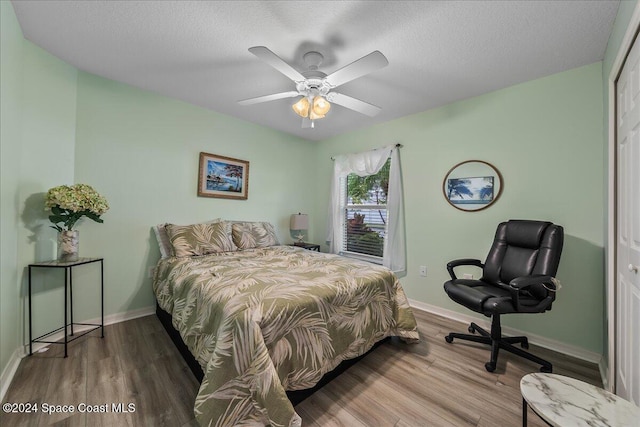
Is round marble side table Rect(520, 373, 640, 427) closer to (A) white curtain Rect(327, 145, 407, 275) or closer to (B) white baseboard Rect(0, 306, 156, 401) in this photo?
(A) white curtain Rect(327, 145, 407, 275)

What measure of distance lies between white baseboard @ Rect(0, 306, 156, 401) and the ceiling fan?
2516 mm

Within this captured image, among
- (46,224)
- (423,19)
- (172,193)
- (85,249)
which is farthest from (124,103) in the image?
(423,19)

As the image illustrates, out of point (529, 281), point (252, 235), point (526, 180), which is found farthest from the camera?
point (252, 235)

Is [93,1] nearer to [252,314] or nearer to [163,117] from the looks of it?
[163,117]

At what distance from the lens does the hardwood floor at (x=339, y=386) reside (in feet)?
4.45

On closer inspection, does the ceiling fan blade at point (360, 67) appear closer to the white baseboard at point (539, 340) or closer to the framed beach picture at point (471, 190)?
the framed beach picture at point (471, 190)

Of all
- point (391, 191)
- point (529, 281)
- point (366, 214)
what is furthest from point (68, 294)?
point (529, 281)

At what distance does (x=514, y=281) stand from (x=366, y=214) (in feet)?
7.24

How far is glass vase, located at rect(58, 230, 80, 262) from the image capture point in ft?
6.61

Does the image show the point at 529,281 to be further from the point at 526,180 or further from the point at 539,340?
the point at 526,180

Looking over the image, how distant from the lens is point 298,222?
12.9ft

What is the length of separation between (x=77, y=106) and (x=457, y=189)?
3.94 metres

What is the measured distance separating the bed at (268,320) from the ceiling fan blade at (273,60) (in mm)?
1483

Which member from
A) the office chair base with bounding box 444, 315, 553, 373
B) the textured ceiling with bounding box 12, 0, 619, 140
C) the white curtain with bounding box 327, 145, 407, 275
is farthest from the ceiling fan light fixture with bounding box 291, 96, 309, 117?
the office chair base with bounding box 444, 315, 553, 373
